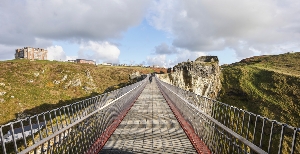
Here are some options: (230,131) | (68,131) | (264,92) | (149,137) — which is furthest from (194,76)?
(230,131)

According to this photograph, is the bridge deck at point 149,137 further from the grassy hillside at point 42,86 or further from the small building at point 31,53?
the small building at point 31,53

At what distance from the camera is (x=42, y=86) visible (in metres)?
58.1

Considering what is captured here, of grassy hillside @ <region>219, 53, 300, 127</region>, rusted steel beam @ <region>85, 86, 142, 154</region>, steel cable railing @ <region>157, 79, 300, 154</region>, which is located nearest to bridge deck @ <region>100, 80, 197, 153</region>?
rusted steel beam @ <region>85, 86, 142, 154</region>

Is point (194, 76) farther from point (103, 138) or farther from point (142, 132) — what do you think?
point (103, 138)

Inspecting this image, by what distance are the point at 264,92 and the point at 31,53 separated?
11775 centimetres

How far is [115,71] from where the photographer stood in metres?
84.8

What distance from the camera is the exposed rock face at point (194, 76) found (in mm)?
49259

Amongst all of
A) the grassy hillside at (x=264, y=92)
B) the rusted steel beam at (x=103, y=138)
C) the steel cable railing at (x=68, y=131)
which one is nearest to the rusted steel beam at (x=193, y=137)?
the rusted steel beam at (x=103, y=138)

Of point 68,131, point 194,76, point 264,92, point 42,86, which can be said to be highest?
point 194,76

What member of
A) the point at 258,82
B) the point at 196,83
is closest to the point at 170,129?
the point at 196,83

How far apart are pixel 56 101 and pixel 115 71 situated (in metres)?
33.4

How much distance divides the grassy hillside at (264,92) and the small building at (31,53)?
338 feet

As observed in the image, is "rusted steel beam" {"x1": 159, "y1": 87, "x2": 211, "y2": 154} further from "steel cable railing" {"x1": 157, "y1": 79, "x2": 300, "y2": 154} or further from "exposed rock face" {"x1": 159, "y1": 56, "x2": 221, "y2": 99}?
"exposed rock face" {"x1": 159, "y1": 56, "x2": 221, "y2": 99}

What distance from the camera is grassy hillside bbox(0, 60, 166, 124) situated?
45750 mm
